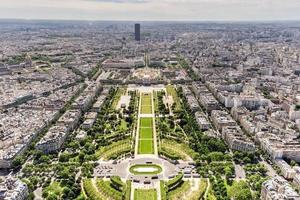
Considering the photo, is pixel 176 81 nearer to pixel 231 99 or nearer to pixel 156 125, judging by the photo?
pixel 231 99

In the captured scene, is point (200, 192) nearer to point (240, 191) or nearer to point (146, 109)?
point (240, 191)

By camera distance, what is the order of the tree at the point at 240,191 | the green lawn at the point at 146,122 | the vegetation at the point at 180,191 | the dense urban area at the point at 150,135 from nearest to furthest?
the tree at the point at 240,191, the vegetation at the point at 180,191, the dense urban area at the point at 150,135, the green lawn at the point at 146,122

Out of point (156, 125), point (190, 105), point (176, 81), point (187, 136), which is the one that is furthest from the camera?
point (176, 81)

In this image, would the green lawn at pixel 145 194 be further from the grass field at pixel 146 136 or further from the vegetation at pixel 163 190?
the grass field at pixel 146 136

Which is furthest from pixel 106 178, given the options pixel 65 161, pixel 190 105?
pixel 190 105

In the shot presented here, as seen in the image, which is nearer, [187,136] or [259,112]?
[187,136]

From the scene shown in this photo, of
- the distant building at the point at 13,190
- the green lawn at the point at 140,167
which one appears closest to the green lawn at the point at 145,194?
the green lawn at the point at 140,167
